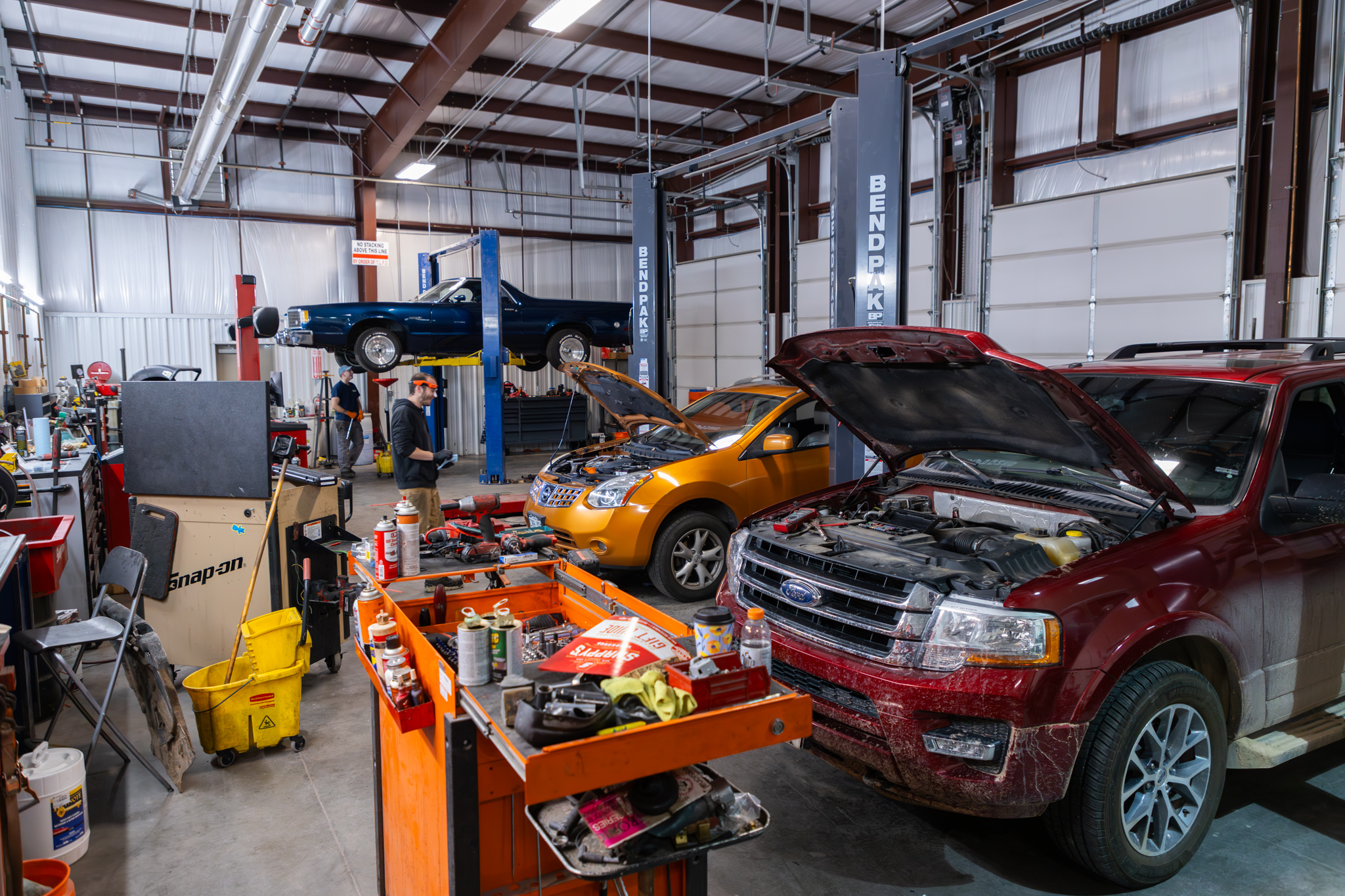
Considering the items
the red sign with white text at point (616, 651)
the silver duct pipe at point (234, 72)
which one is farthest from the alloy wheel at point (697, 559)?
the silver duct pipe at point (234, 72)

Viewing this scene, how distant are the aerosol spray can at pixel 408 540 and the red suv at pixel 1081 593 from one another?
→ 125 cm

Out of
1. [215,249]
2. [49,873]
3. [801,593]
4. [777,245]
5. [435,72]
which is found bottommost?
[49,873]

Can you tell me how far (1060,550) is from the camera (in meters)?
2.64

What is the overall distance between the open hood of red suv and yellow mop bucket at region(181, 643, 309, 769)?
2.60 meters

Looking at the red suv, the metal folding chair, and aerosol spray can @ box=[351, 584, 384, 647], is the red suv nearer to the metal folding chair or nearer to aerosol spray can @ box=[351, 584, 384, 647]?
aerosol spray can @ box=[351, 584, 384, 647]

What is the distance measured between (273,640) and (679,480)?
103 inches

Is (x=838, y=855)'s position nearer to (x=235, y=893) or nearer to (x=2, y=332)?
(x=235, y=893)

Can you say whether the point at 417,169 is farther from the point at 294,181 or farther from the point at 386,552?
the point at 386,552

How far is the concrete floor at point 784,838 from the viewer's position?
102 inches

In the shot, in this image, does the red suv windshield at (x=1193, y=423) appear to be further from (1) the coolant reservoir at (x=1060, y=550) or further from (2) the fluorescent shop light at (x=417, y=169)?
(2) the fluorescent shop light at (x=417, y=169)

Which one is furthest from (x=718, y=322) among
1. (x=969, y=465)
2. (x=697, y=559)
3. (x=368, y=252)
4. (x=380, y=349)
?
(x=969, y=465)

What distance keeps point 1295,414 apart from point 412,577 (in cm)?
352

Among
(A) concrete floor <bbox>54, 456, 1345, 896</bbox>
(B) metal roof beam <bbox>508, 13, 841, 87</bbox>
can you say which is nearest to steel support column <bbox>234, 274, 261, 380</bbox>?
(A) concrete floor <bbox>54, 456, 1345, 896</bbox>

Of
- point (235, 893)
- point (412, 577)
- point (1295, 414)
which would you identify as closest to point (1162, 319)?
point (1295, 414)
